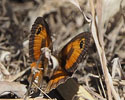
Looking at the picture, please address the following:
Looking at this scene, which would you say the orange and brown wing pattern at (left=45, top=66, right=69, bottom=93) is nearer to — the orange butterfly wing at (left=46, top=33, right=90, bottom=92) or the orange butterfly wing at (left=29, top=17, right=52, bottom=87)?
the orange butterfly wing at (left=46, top=33, right=90, bottom=92)

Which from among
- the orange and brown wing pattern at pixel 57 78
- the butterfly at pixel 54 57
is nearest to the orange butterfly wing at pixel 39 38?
the butterfly at pixel 54 57

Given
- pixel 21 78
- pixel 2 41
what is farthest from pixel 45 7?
Result: pixel 21 78

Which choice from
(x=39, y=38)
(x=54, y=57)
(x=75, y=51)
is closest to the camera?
(x=75, y=51)

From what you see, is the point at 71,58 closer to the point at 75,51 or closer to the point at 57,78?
the point at 75,51

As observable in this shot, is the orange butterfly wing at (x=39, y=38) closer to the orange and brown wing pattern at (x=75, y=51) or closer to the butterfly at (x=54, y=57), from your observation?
the butterfly at (x=54, y=57)

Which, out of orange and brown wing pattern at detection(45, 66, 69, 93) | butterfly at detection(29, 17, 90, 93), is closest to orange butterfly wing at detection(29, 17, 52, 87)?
butterfly at detection(29, 17, 90, 93)

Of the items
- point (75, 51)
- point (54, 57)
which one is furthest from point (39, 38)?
point (75, 51)

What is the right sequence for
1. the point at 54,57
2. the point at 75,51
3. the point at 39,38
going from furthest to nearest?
the point at 54,57, the point at 39,38, the point at 75,51

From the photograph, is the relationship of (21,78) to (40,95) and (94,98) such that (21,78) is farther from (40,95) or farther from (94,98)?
(94,98)
